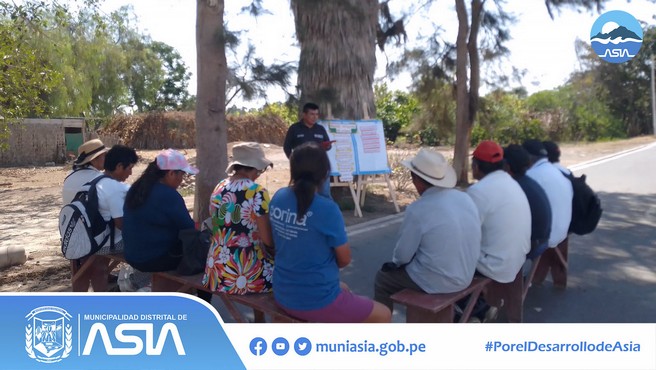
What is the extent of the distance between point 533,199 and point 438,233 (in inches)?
48.2

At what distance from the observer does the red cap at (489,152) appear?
3967 millimetres

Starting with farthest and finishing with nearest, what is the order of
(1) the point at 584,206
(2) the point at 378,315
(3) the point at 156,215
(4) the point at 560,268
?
(4) the point at 560,268 < (1) the point at 584,206 < (3) the point at 156,215 < (2) the point at 378,315

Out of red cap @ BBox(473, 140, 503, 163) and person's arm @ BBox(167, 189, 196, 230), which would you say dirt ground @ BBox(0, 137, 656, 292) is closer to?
person's arm @ BBox(167, 189, 196, 230)

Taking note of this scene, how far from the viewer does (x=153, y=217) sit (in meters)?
3.67

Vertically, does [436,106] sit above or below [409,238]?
above

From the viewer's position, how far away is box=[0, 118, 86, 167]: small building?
70.8ft

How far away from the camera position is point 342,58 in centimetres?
903

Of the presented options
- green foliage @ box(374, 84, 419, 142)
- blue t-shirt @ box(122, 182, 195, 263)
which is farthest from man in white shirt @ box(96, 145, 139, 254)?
green foliage @ box(374, 84, 419, 142)

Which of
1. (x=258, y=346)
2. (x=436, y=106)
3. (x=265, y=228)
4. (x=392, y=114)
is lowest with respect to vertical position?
(x=258, y=346)

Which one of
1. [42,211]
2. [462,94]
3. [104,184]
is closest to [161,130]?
[42,211]

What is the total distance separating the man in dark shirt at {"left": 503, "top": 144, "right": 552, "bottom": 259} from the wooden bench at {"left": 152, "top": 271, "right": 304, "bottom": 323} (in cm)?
211

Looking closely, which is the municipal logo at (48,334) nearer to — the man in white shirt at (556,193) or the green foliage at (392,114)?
the man in white shirt at (556,193)

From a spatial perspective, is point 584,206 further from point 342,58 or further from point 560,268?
point 342,58

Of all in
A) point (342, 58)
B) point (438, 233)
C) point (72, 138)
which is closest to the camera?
point (438, 233)
